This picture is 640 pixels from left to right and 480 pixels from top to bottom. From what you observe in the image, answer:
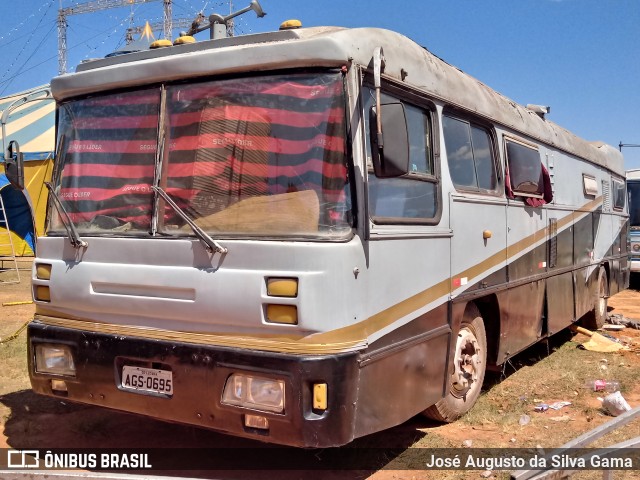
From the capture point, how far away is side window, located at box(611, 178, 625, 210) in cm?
1085

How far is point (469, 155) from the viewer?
5387 millimetres

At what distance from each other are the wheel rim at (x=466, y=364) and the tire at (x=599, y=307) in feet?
15.6

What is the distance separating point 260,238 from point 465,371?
103 inches

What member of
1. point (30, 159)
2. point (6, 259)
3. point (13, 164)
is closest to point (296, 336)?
point (13, 164)

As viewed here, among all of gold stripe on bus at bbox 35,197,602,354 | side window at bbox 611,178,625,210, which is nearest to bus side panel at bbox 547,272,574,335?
gold stripe on bus at bbox 35,197,602,354

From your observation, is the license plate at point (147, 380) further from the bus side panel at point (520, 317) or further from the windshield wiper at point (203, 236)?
the bus side panel at point (520, 317)

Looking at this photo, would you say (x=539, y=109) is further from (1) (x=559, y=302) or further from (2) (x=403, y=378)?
(2) (x=403, y=378)

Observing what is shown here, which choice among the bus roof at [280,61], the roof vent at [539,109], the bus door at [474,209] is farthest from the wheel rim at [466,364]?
the roof vent at [539,109]

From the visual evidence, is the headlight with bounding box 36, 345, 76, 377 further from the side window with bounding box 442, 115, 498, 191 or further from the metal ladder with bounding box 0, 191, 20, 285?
the metal ladder with bounding box 0, 191, 20, 285

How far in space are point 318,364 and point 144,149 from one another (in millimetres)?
1843

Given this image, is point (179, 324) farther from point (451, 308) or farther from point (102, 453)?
point (451, 308)

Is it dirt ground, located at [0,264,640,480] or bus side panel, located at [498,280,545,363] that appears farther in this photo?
bus side panel, located at [498,280,545,363]

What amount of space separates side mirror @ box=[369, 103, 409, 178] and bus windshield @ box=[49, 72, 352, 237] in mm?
199

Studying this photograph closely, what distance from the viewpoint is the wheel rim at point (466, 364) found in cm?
523
